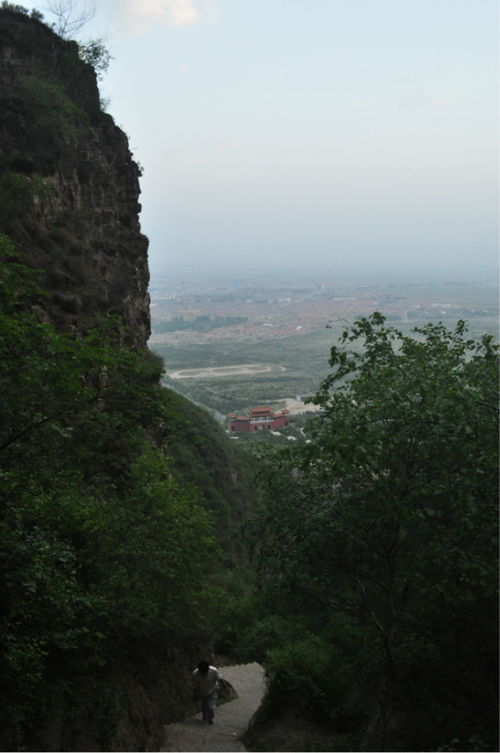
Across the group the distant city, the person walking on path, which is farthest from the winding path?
the distant city

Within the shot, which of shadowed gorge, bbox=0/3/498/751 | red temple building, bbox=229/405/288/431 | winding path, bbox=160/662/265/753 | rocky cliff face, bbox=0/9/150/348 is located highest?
rocky cliff face, bbox=0/9/150/348

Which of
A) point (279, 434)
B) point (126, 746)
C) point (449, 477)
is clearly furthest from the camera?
point (279, 434)

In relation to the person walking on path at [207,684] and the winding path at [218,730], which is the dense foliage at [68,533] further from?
the winding path at [218,730]

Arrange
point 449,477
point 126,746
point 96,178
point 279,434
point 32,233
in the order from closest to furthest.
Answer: point 449,477 → point 126,746 → point 32,233 → point 96,178 → point 279,434

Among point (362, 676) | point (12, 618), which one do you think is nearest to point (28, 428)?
point (12, 618)

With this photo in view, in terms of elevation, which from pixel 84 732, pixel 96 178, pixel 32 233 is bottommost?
pixel 84 732

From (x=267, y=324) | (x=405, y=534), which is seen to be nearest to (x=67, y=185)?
(x=405, y=534)

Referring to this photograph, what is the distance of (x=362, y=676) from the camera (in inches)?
345

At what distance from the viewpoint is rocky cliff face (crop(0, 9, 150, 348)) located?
18.7 m

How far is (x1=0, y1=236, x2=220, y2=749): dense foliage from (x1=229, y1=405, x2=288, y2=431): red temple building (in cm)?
4072

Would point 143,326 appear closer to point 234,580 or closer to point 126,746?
point 234,580

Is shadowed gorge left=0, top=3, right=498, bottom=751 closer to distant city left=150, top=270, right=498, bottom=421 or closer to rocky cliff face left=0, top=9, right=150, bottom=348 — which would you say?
rocky cliff face left=0, top=9, right=150, bottom=348

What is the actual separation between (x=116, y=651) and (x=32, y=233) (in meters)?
14.1

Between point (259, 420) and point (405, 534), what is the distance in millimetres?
47478
